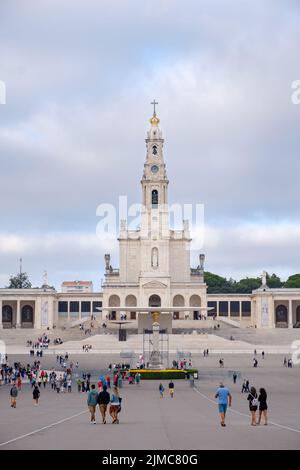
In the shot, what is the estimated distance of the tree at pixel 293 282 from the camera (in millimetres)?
141500

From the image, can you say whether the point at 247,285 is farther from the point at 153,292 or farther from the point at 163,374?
the point at 163,374

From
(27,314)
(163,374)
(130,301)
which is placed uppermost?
(130,301)

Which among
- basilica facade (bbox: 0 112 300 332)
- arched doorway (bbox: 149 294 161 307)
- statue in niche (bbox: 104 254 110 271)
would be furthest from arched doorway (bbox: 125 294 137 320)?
statue in niche (bbox: 104 254 110 271)

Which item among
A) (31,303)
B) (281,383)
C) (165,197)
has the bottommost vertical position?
(281,383)

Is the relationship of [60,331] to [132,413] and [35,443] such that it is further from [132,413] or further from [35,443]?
[35,443]

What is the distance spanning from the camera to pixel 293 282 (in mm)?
142875

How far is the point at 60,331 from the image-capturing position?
3760 inches

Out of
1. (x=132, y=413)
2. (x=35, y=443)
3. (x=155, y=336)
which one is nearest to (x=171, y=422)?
(x=132, y=413)

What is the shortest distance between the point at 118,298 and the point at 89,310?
36.4 feet

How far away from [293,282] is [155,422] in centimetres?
12354

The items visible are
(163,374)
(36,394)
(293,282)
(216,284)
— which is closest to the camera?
Answer: (36,394)

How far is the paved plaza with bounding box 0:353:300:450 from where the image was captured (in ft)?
53.2

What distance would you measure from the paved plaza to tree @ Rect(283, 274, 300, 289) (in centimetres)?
9563

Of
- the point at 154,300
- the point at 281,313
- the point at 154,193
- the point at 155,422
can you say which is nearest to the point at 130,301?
the point at 154,300
